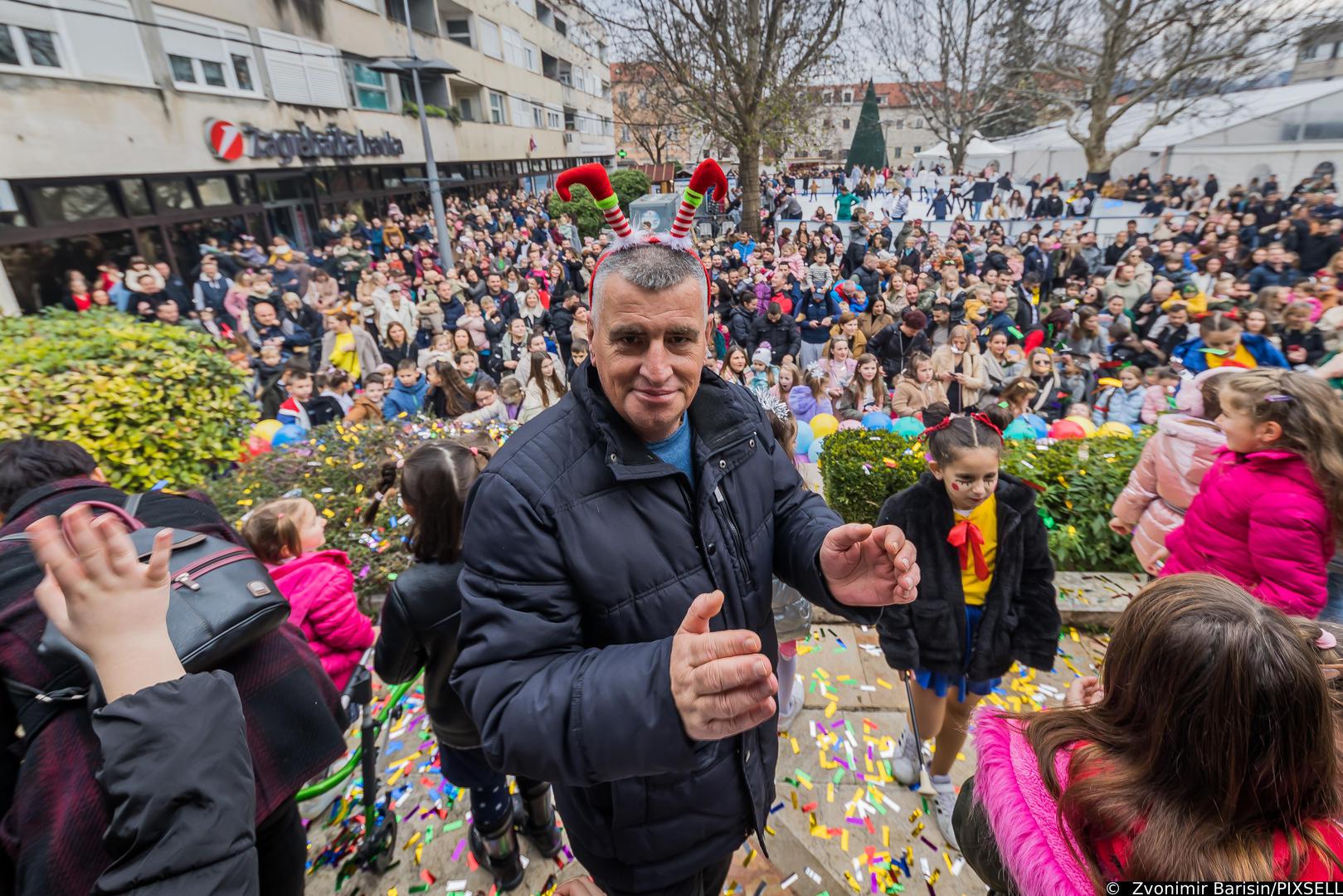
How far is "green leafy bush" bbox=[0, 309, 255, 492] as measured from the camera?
12.2 feet

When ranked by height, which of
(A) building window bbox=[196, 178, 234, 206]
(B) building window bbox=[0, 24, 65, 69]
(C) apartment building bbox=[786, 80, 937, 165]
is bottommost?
(A) building window bbox=[196, 178, 234, 206]

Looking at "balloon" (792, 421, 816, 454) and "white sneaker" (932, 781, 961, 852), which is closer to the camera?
"white sneaker" (932, 781, 961, 852)

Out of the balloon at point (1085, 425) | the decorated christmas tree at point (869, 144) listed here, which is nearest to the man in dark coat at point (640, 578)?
the balloon at point (1085, 425)

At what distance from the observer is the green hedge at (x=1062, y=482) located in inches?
172

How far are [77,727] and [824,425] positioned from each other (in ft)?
19.7

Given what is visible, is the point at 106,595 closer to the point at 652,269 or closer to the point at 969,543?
the point at 652,269

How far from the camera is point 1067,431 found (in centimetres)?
554

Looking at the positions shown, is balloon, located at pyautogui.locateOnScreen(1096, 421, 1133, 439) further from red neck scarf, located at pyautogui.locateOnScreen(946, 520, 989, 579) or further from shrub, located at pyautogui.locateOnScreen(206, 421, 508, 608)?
shrub, located at pyautogui.locateOnScreen(206, 421, 508, 608)

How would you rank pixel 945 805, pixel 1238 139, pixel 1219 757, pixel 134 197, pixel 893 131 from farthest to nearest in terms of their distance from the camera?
pixel 893 131, pixel 1238 139, pixel 134 197, pixel 945 805, pixel 1219 757

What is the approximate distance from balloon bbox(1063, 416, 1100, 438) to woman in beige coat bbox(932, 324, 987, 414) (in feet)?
3.45

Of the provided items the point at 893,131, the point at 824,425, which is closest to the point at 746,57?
the point at 824,425

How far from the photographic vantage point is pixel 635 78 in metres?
20.4

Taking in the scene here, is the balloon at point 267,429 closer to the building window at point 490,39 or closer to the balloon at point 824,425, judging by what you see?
the balloon at point 824,425

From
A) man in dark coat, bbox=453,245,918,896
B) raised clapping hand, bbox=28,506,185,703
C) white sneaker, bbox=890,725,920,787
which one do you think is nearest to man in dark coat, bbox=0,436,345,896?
raised clapping hand, bbox=28,506,185,703
